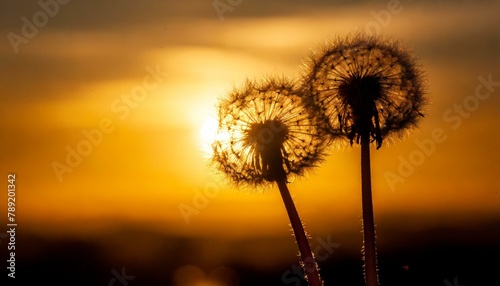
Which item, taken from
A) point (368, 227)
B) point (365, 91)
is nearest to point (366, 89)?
point (365, 91)

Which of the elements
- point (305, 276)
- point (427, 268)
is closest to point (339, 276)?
point (427, 268)

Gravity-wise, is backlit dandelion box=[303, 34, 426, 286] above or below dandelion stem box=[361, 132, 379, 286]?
above

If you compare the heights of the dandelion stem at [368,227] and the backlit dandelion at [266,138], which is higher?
the backlit dandelion at [266,138]

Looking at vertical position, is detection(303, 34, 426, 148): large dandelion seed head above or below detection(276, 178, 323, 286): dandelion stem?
above

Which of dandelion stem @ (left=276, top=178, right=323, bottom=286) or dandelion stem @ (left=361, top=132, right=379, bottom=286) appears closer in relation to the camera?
dandelion stem @ (left=276, top=178, right=323, bottom=286)

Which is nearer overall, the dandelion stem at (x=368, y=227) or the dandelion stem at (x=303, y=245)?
the dandelion stem at (x=303, y=245)

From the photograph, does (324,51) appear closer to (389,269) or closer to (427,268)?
(389,269)
